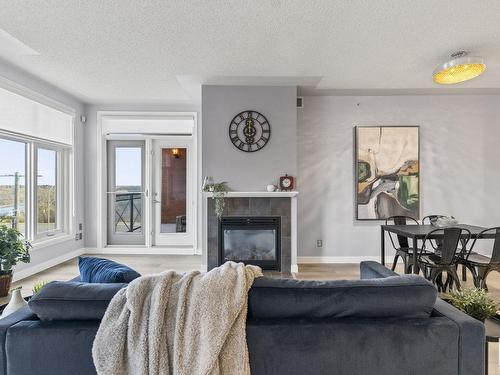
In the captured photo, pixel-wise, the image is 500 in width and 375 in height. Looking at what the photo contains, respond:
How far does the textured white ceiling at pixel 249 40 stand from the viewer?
2631 millimetres

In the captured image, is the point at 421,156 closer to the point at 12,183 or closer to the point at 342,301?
the point at 342,301

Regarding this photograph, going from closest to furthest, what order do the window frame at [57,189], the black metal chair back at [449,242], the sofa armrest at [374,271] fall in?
the sofa armrest at [374,271] < the black metal chair back at [449,242] < the window frame at [57,189]

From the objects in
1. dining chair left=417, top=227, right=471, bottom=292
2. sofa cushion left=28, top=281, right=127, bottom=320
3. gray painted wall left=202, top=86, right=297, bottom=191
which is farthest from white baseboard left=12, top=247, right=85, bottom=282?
dining chair left=417, top=227, right=471, bottom=292

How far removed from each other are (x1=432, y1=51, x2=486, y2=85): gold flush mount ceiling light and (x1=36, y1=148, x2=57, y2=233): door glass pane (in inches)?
205

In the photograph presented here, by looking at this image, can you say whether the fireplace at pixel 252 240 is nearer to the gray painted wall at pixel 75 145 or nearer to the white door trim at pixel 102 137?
the white door trim at pixel 102 137

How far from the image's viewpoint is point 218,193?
14.4 ft

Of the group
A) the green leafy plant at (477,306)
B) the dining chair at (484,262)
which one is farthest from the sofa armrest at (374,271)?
the dining chair at (484,262)

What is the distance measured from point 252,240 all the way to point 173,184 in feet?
6.66

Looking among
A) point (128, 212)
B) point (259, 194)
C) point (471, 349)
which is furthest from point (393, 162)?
point (128, 212)

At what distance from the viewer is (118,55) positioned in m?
3.54

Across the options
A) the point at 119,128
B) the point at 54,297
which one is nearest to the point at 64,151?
the point at 119,128

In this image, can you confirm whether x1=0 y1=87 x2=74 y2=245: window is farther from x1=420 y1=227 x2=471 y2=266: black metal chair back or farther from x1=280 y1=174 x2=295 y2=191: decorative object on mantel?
x1=420 y1=227 x2=471 y2=266: black metal chair back

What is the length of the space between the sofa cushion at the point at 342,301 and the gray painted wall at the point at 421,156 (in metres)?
3.79

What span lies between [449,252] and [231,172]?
8.94 feet
